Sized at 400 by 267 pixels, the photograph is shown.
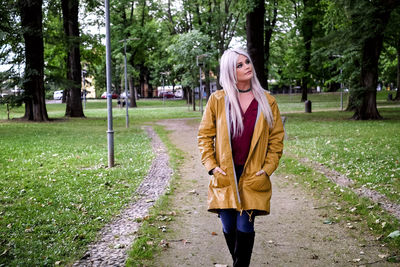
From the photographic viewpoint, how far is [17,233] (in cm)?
528

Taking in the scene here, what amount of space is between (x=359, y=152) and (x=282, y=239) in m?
6.85

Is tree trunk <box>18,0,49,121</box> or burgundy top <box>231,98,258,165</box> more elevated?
tree trunk <box>18,0,49,121</box>

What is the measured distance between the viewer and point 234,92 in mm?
3566

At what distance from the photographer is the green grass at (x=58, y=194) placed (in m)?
4.84

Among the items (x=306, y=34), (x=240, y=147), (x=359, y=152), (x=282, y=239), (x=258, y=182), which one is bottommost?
(x=282, y=239)

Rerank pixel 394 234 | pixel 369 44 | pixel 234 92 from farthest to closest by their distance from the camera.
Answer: pixel 369 44 < pixel 394 234 < pixel 234 92

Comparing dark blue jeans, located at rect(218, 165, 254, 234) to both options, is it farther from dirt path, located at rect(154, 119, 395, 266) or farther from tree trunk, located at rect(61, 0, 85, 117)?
tree trunk, located at rect(61, 0, 85, 117)

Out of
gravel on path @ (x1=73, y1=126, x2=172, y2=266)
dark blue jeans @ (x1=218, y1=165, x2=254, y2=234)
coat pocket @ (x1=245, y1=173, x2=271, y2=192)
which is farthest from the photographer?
gravel on path @ (x1=73, y1=126, x2=172, y2=266)

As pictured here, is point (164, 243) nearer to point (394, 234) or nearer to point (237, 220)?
point (237, 220)

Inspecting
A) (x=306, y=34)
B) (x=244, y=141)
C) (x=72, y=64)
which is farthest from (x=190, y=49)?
(x=244, y=141)

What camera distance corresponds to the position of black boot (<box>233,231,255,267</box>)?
11.9 ft

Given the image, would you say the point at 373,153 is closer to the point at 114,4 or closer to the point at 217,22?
the point at 217,22

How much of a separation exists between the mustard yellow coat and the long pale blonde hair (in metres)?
0.05

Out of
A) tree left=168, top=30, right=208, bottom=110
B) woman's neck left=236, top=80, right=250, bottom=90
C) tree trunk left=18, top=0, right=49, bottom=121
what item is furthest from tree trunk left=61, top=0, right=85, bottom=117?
woman's neck left=236, top=80, right=250, bottom=90
